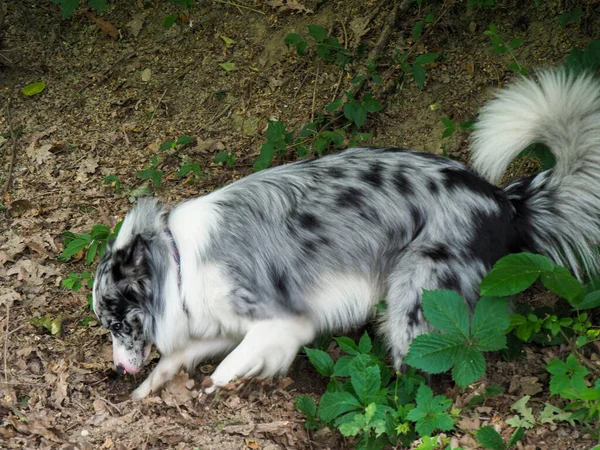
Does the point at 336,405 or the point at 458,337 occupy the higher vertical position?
the point at 458,337

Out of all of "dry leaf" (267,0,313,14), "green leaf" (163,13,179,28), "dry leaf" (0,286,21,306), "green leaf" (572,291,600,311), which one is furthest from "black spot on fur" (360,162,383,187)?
"green leaf" (163,13,179,28)

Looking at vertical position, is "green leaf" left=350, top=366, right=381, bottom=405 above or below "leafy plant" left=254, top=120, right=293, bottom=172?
below

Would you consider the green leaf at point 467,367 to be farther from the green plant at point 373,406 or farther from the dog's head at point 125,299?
the dog's head at point 125,299

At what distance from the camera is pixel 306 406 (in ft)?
Answer: 11.3

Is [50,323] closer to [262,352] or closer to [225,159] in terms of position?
[262,352]

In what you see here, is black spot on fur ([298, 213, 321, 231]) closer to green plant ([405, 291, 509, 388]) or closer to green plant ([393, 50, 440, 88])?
green plant ([405, 291, 509, 388])

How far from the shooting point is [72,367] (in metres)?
4.09

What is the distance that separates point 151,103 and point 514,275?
139 inches

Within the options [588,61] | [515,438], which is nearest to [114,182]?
[588,61]

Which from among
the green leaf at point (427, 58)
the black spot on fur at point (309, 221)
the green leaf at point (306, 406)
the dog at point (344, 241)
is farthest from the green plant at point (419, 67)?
the green leaf at point (306, 406)

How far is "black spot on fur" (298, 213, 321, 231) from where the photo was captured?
3.95 m

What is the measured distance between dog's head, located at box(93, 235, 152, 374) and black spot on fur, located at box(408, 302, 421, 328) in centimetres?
133

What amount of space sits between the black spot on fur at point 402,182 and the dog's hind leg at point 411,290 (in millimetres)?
314

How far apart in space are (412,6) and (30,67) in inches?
118
